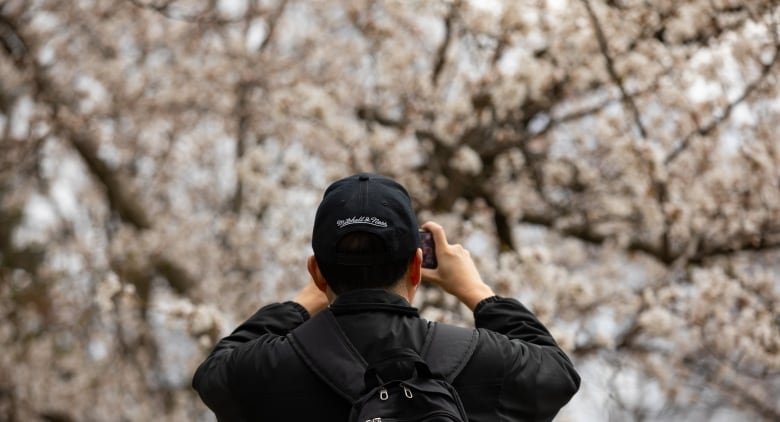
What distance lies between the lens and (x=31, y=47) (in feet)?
19.1

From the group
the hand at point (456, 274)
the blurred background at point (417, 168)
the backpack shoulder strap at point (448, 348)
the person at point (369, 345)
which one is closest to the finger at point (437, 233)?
the hand at point (456, 274)

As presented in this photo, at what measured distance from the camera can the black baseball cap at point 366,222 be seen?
149 cm

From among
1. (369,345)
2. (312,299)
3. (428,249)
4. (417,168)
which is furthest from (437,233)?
(417,168)

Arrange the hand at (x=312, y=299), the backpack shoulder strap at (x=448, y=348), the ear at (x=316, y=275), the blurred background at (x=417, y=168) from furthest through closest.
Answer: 1. the blurred background at (x=417, y=168)
2. the hand at (x=312, y=299)
3. the ear at (x=316, y=275)
4. the backpack shoulder strap at (x=448, y=348)

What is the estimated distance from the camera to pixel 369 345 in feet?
4.78

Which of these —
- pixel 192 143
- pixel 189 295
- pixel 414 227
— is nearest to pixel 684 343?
pixel 189 295

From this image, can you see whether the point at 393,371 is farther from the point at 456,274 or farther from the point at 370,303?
the point at 456,274

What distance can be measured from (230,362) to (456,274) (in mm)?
473

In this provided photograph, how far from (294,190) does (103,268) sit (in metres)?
2.54

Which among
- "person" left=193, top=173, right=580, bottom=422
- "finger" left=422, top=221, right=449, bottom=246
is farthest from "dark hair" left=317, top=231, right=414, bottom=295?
"finger" left=422, top=221, right=449, bottom=246

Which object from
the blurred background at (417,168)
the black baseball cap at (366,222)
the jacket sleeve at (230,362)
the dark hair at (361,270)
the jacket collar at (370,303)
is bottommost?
the blurred background at (417,168)

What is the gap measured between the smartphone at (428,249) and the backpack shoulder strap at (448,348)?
0.95ft

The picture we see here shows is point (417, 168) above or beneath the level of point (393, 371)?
beneath

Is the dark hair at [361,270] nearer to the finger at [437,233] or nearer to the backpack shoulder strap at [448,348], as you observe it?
the backpack shoulder strap at [448,348]
